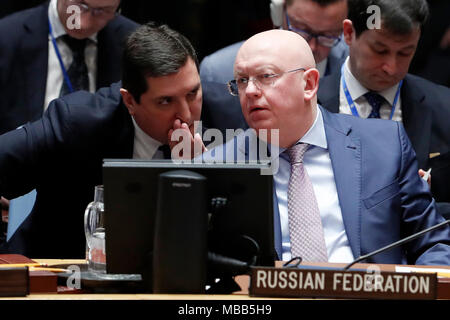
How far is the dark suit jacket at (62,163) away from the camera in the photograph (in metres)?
3.44

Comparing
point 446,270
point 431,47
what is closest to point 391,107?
point 446,270

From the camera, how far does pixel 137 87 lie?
343cm

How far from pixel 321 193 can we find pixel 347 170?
121mm

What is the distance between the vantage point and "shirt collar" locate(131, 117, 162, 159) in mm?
3580

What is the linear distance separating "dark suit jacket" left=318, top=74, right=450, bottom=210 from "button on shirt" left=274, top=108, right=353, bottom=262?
26.2 inches

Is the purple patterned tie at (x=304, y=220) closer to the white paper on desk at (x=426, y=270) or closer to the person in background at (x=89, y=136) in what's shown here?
the white paper on desk at (x=426, y=270)

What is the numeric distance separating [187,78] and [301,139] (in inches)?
19.6

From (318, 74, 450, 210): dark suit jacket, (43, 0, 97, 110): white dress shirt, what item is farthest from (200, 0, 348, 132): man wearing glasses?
(43, 0, 97, 110): white dress shirt

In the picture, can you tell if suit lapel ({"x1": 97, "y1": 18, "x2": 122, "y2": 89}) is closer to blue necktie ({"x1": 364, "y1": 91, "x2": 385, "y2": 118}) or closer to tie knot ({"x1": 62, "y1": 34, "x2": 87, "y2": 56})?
tie knot ({"x1": 62, "y1": 34, "x2": 87, "y2": 56})

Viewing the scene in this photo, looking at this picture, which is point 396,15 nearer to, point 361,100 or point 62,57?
point 361,100

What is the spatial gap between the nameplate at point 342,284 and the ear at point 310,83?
1.10 metres

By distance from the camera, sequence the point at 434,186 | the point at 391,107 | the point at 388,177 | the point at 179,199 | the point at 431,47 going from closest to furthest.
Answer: the point at 179,199, the point at 388,177, the point at 434,186, the point at 391,107, the point at 431,47
